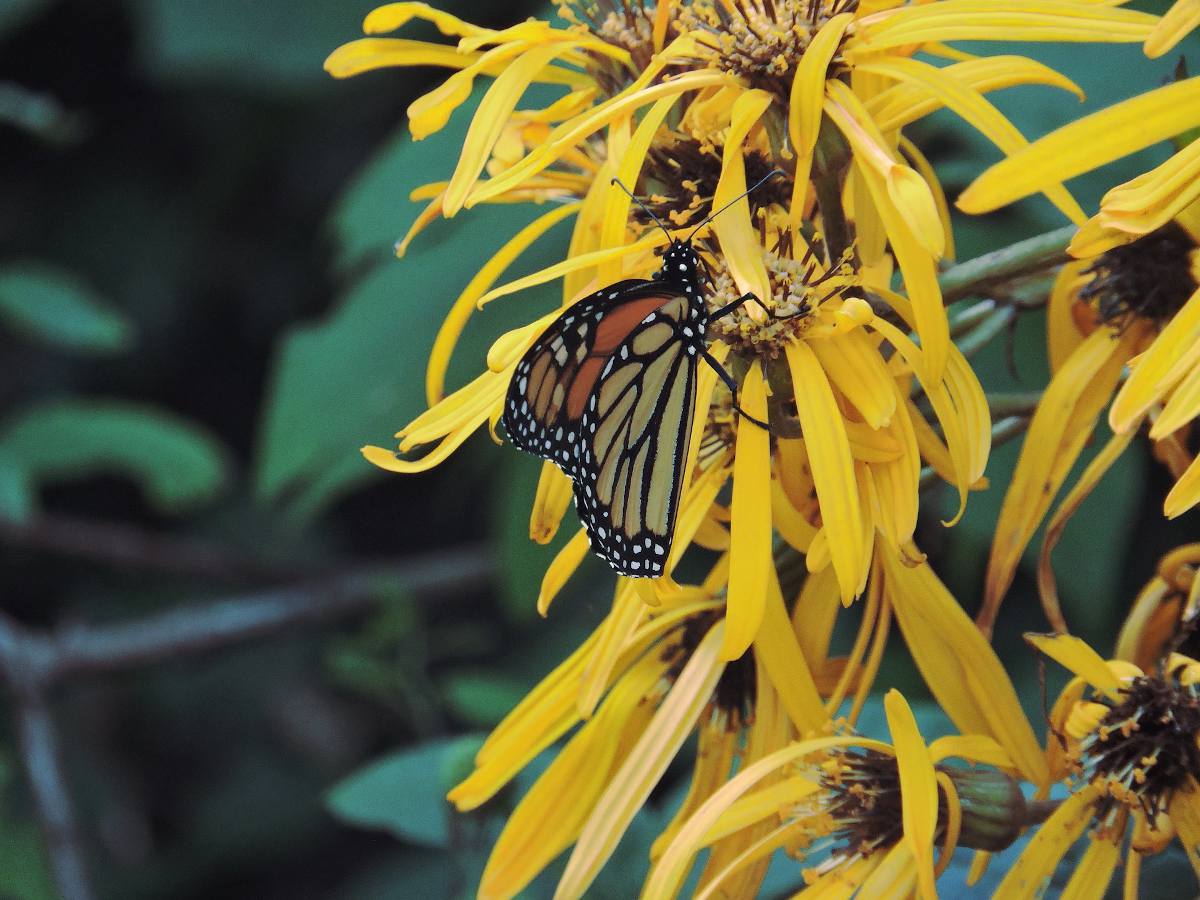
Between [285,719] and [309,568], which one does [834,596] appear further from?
[285,719]

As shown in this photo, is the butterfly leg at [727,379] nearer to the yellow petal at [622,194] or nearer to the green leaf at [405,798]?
the yellow petal at [622,194]

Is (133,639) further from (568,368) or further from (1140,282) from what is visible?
(1140,282)

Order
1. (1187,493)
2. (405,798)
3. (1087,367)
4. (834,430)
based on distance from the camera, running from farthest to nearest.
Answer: (405,798) → (1087,367) → (834,430) → (1187,493)

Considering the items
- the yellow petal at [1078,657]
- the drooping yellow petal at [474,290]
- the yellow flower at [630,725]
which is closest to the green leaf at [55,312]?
the drooping yellow petal at [474,290]

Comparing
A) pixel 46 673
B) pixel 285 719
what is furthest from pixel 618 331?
pixel 285 719

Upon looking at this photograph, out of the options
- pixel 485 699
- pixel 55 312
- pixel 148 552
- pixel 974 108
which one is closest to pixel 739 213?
pixel 974 108

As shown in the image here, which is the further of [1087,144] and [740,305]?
[740,305]
